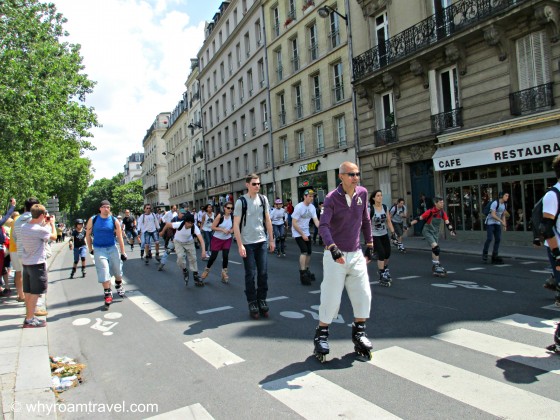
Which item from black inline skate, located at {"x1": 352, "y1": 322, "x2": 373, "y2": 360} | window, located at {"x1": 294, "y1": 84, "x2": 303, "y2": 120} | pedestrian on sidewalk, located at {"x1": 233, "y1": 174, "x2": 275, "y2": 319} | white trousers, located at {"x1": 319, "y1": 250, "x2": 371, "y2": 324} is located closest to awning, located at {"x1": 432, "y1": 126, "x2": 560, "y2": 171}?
pedestrian on sidewalk, located at {"x1": 233, "y1": 174, "x2": 275, "y2": 319}

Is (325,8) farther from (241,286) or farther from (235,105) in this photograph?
(235,105)

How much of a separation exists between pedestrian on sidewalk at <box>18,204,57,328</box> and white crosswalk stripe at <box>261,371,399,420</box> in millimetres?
4120

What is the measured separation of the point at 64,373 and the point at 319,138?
77.7 ft

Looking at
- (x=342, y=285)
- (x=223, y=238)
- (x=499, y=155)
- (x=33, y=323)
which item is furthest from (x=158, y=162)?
(x=342, y=285)

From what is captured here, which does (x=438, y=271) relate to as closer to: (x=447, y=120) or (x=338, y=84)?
(x=447, y=120)

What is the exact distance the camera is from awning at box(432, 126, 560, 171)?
13406mm

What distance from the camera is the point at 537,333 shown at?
4828mm

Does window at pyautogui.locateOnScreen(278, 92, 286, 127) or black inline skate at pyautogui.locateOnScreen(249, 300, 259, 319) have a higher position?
window at pyautogui.locateOnScreen(278, 92, 286, 127)

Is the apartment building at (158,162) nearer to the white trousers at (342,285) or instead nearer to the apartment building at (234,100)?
the apartment building at (234,100)

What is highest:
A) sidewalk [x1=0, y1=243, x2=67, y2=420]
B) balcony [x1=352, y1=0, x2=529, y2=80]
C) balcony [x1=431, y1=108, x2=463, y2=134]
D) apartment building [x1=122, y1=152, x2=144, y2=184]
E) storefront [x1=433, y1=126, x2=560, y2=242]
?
apartment building [x1=122, y1=152, x2=144, y2=184]

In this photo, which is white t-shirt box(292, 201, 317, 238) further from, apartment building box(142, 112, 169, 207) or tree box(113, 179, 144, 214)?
tree box(113, 179, 144, 214)

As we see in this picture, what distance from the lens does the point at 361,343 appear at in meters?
4.25

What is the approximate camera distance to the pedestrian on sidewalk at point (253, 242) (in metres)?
6.22

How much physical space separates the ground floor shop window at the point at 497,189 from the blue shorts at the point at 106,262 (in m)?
11.1
